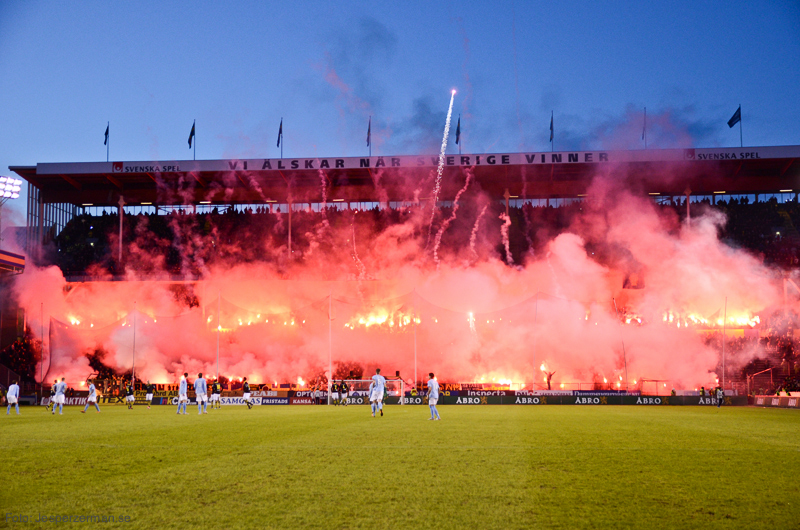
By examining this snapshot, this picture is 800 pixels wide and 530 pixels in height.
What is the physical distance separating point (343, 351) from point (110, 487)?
39.1m

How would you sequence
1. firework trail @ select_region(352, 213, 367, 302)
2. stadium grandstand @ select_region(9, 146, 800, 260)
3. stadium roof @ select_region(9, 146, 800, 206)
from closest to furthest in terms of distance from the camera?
firework trail @ select_region(352, 213, 367, 302) < stadium roof @ select_region(9, 146, 800, 206) < stadium grandstand @ select_region(9, 146, 800, 260)

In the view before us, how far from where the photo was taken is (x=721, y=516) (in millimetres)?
7086

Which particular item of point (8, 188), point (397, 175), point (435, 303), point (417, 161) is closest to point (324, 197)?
point (397, 175)

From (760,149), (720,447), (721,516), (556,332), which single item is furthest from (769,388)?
(721,516)

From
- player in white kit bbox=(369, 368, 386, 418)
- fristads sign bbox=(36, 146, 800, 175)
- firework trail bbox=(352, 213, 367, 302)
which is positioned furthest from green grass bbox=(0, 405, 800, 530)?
fristads sign bbox=(36, 146, 800, 175)

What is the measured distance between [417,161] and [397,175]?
4106 mm

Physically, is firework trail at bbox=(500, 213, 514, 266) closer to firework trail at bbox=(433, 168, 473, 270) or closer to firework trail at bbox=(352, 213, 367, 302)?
firework trail at bbox=(433, 168, 473, 270)

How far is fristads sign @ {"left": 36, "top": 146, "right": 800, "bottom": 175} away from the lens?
167 ft

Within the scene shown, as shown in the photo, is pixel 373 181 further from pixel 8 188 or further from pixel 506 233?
pixel 8 188

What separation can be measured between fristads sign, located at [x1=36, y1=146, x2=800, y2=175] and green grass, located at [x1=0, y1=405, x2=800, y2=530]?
126 ft

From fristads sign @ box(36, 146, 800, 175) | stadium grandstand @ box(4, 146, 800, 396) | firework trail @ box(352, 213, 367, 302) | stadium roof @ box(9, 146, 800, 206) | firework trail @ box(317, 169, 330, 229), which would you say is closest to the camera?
fristads sign @ box(36, 146, 800, 175)

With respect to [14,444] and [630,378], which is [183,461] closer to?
[14,444]

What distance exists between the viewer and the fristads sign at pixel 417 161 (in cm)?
5081

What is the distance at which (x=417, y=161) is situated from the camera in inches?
2067
